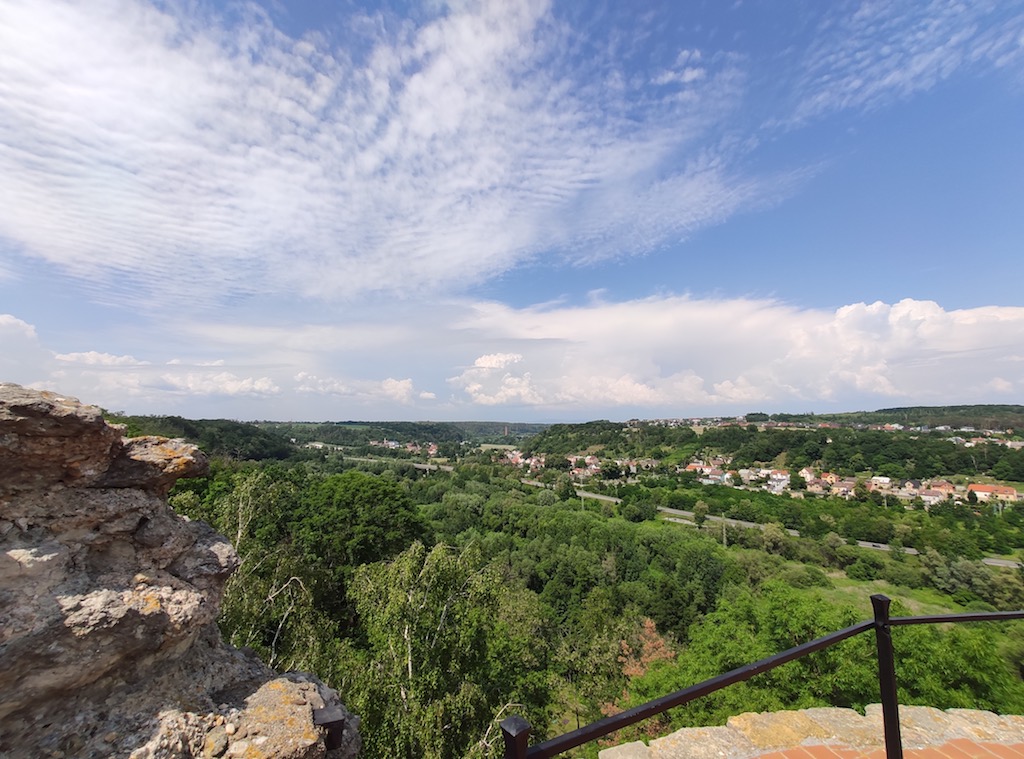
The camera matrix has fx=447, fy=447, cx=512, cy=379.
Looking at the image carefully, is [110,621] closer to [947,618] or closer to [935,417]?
[947,618]

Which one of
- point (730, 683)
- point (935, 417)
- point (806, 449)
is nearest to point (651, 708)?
→ point (730, 683)

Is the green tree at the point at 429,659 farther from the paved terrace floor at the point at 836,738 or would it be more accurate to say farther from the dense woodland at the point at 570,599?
the paved terrace floor at the point at 836,738

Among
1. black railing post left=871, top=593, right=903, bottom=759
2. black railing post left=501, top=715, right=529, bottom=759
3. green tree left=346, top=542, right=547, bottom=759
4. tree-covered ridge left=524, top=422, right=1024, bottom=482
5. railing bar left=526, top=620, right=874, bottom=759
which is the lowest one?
tree-covered ridge left=524, top=422, right=1024, bottom=482

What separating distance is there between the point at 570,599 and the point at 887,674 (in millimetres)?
36749

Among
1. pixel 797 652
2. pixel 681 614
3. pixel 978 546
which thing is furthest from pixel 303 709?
pixel 978 546

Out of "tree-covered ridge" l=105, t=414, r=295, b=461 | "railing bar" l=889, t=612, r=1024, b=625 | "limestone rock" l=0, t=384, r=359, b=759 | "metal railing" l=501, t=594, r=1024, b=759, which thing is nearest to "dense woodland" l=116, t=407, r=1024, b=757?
"limestone rock" l=0, t=384, r=359, b=759

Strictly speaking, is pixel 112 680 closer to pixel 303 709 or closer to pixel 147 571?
pixel 147 571

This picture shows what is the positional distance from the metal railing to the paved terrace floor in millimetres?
2402

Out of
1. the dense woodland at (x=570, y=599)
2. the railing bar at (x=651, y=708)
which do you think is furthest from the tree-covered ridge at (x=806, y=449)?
the railing bar at (x=651, y=708)

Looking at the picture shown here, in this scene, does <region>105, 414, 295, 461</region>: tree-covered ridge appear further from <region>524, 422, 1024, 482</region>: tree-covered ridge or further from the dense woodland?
<region>524, 422, 1024, 482</region>: tree-covered ridge

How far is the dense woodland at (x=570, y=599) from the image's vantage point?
955 cm

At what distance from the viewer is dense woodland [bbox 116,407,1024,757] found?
9.55m

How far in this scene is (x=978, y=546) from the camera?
152ft

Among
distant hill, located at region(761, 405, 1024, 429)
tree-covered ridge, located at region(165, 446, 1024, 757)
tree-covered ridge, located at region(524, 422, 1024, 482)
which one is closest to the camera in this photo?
tree-covered ridge, located at region(165, 446, 1024, 757)
